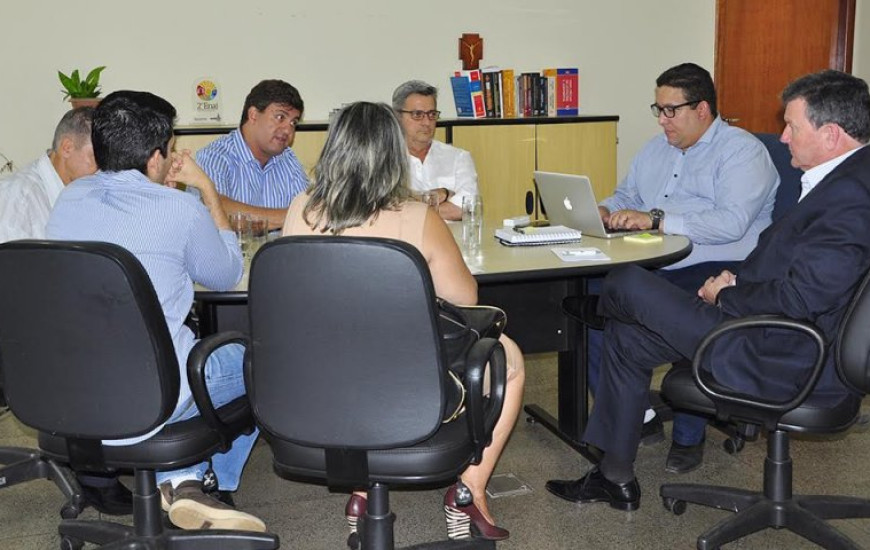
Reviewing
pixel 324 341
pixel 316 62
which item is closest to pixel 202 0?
pixel 316 62

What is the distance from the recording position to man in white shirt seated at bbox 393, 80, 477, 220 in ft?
14.1

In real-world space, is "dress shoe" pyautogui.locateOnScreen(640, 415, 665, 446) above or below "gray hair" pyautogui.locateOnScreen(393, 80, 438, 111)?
below

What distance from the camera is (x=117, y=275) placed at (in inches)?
80.6

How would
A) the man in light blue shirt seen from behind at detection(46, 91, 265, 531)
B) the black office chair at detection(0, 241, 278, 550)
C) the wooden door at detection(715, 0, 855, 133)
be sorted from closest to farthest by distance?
the black office chair at detection(0, 241, 278, 550), the man in light blue shirt seen from behind at detection(46, 91, 265, 531), the wooden door at detection(715, 0, 855, 133)

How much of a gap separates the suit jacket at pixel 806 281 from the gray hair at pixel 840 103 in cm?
10

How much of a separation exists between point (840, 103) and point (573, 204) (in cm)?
103

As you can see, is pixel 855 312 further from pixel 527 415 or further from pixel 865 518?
pixel 527 415

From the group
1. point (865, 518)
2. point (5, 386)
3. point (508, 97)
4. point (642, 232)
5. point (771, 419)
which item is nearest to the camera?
point (5, 386)

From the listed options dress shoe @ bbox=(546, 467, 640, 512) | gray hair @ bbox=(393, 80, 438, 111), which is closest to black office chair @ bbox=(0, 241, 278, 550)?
dress shoe @ bbox=(546, 467, 640, 512)

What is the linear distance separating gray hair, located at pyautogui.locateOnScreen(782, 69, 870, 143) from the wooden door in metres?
3.86

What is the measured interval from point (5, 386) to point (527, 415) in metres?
2.11

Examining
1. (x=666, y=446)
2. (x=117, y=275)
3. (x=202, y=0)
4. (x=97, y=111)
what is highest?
(x=202, y=0)

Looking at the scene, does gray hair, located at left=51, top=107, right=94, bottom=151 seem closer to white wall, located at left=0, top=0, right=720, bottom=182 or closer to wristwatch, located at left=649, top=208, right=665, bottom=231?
wristwatch, located at left=649, top=208, right=665, bottom=231

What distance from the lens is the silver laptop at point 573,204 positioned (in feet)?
10.7
